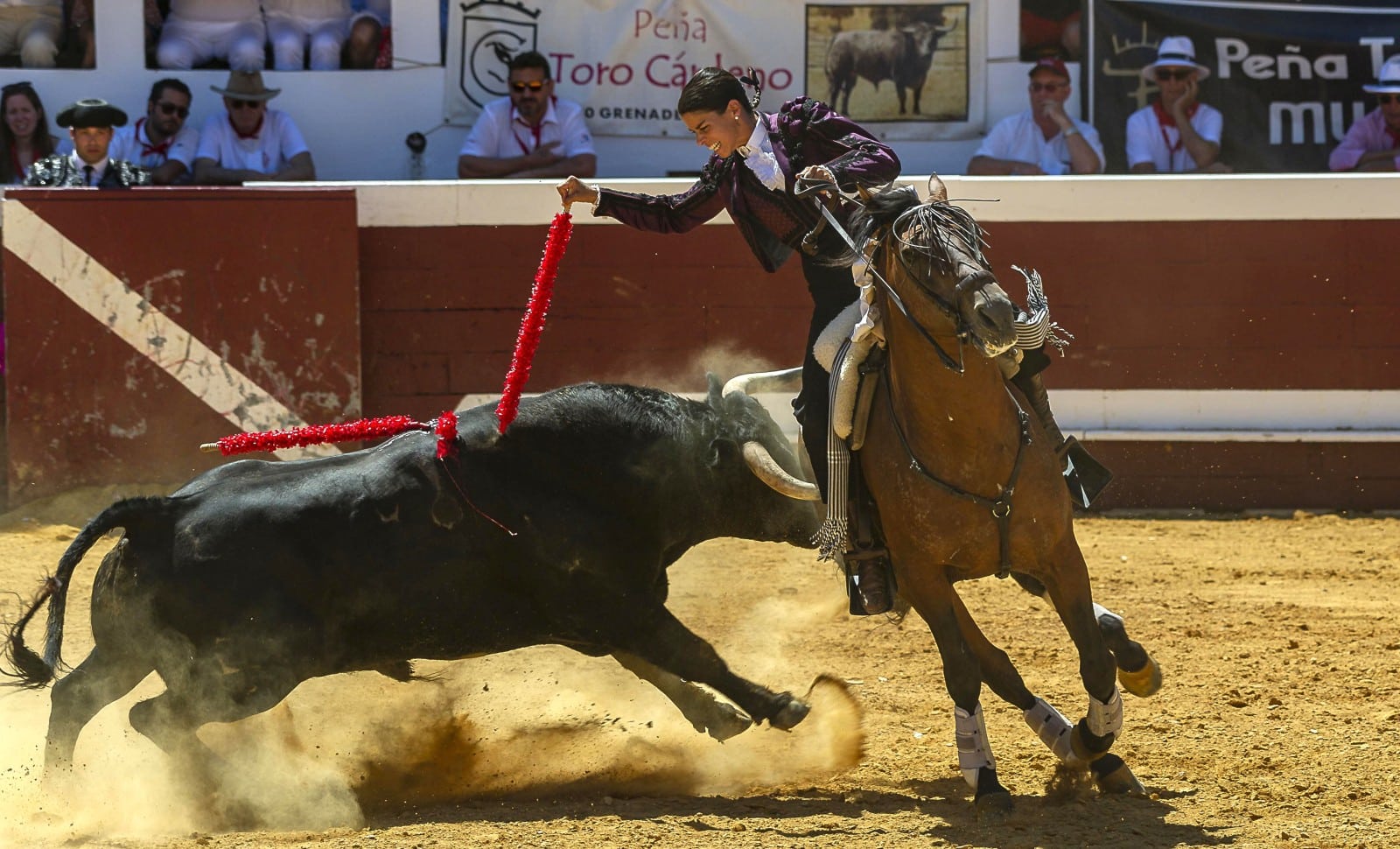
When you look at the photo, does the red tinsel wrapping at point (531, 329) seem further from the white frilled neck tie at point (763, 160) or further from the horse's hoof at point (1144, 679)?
the horse's hoof at point (1144, 679)

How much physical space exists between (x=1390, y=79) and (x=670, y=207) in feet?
20.1

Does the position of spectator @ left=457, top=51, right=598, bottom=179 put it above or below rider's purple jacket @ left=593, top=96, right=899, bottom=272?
above

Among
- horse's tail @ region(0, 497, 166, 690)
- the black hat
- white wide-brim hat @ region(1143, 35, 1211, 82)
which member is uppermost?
white wide-brim hat @ region(1143, 35, 1211, 82)

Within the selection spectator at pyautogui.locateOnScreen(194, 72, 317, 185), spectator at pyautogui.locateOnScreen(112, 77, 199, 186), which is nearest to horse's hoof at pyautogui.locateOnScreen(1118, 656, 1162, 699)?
spectator at pyautogui.locateOnScreen(194, 72, 317, 185)

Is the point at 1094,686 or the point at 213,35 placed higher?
the point at 213,35

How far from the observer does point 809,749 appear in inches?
192

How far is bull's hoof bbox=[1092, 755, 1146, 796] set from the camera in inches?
168

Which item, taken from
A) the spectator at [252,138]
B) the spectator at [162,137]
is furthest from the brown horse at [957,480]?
the spectator at [162,137]

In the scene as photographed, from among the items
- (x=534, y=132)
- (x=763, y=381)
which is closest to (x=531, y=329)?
(x=763, y=381)

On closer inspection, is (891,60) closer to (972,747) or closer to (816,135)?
(816,135)

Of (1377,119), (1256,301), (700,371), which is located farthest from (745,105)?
(1377,119)

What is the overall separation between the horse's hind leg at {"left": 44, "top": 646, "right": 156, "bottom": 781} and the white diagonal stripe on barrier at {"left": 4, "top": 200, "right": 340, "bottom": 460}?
4.06 m

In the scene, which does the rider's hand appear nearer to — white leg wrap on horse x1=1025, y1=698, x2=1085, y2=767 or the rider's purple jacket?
the rider's purple jacket

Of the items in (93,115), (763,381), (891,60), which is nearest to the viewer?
(763,381)
